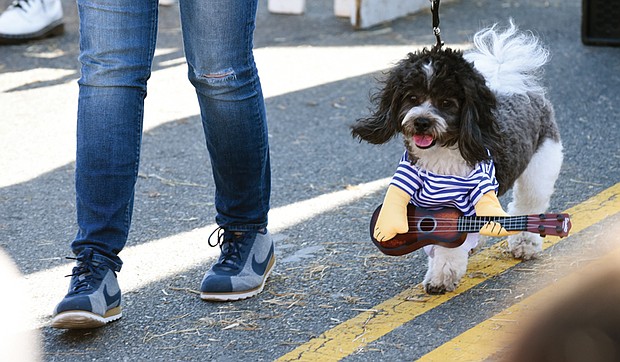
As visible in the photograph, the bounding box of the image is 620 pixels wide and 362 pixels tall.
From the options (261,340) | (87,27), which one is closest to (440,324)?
(261,340)

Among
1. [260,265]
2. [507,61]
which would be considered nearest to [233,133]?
[260,265]

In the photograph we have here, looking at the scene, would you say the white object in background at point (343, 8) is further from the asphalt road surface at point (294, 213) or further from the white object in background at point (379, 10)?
the asphalt road surface at point (294, 213)

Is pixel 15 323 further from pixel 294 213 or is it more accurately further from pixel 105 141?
pixel 294 213

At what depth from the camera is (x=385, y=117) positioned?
9.75 feet

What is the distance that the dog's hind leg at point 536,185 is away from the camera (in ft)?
11.1

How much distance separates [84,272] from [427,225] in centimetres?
117

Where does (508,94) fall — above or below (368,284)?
above

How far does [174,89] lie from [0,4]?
383cm

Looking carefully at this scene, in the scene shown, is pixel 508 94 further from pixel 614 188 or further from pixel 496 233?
pixel 614 188

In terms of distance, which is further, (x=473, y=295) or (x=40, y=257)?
(x=40, y=257)

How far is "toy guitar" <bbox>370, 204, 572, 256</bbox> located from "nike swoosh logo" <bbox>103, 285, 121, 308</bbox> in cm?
91

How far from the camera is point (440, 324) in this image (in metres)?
2.86

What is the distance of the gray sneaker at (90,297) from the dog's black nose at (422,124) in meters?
1.11

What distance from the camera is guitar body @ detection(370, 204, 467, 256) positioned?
2945 mm
